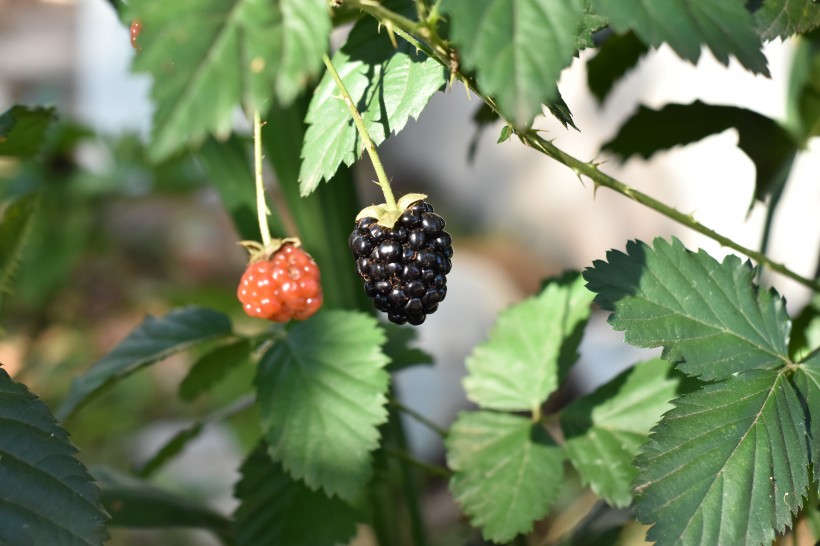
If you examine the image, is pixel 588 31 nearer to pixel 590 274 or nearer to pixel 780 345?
pixel 590 274

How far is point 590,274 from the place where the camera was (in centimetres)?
65

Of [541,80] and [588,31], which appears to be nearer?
[541,80]

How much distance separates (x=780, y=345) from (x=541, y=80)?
1.21 feet

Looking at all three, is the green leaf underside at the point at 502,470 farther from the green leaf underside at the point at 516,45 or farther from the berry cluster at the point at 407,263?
the green leaf underside at the point at 516,45

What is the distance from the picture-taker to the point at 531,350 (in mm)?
910

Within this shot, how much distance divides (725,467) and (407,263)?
0.28 m

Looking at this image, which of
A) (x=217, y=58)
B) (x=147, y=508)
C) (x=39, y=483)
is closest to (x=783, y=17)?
(x=217, y=58)

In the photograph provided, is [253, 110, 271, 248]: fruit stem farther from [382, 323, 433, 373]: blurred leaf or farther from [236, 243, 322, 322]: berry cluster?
[382, 323, 433, 373]: blurred leaf

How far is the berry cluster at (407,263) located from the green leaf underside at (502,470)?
0.83 ft

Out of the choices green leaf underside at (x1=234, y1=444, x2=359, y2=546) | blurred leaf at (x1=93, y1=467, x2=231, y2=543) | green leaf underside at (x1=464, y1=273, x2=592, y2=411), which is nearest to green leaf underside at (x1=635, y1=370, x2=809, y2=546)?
green leaf underside at (x1=464, y1=273, x2=592, y2=411)

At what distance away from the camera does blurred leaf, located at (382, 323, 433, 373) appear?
0.97m

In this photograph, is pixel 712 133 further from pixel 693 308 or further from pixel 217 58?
pixel 217 58

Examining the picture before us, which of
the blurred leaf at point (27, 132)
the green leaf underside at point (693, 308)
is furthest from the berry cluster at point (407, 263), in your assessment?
the blurred leaf at point (27, 132)

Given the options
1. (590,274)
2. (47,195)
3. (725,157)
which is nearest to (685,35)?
(590,274)
